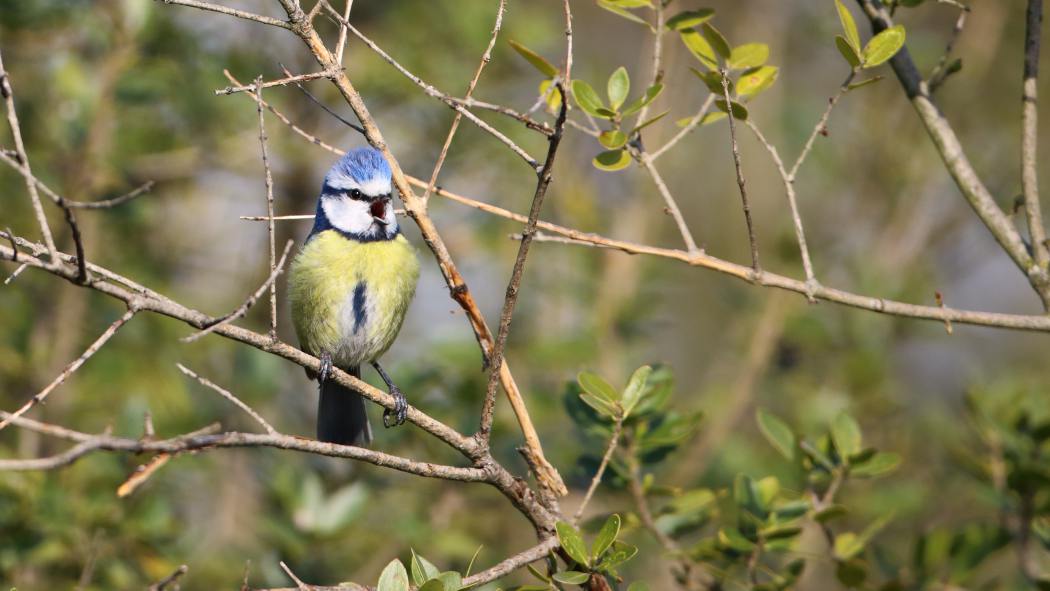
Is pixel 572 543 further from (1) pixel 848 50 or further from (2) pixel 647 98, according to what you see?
(1) pixel 848 50

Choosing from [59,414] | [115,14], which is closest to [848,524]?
[59,414]

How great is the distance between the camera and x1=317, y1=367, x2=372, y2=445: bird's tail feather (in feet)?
12.0

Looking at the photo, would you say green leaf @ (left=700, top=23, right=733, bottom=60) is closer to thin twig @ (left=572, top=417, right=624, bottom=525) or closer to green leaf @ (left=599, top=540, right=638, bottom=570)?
thin twig @ (left=572, top=417, right=624, bottom=525)

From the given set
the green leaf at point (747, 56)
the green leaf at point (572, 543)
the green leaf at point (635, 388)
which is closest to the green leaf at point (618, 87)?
the green leaf at point (747, 56)

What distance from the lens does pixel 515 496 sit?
2.19 meters

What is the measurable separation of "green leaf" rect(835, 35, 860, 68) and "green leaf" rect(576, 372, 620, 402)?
36.5 inches

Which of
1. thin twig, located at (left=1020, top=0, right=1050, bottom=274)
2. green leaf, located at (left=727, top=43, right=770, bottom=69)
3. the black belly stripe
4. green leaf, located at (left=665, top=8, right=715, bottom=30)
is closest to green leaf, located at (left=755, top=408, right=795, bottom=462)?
thin twig, located at (left=1020, top=0, right=1050, bottom=274)

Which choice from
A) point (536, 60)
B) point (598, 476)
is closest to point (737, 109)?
point (536, 60)

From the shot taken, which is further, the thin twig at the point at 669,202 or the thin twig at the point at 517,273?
the thin twig at the point at 669,202

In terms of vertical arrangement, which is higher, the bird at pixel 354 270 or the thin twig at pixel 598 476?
the thin twig at pixel 598 476

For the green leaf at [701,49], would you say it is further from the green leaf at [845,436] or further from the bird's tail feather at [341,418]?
the bird's tail feather at [341,418]

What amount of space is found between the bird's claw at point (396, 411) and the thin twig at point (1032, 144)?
1.43m

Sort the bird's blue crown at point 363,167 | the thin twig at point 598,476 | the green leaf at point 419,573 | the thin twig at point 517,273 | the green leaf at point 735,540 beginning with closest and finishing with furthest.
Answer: the thin twig at point 517,273 → the green leaf at point 419,573 → the thin twig at point 598,476 → the green leaf at point 735,540 → the bird's blue crown at point 363,167

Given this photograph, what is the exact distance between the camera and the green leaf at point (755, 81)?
2.53 meters
